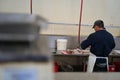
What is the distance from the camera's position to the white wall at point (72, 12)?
12.2 ft

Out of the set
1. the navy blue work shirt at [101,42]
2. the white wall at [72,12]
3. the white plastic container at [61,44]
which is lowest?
the white plastic container at [61,44]

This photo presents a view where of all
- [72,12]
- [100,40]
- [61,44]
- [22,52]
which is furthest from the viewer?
[72,12]

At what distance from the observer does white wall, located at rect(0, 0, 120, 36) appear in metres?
3.73

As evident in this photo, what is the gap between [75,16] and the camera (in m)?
3.88

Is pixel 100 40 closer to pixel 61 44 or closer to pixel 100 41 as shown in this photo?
pixel 100 41

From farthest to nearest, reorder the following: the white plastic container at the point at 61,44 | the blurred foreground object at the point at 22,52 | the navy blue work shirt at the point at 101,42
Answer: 1. the white plastic container at the point at 61,44
2. the navy blue work shirt at the point at 101,42
3. the blurred foreground object at the point at 22,52

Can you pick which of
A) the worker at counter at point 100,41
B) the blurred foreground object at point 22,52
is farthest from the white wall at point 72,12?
the blurred foreground object at point 22,52

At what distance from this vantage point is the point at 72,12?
3.86m

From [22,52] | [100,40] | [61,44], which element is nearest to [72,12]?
[61,44]

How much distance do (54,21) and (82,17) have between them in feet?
1.68

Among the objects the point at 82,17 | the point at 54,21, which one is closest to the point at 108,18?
the point at 82,17

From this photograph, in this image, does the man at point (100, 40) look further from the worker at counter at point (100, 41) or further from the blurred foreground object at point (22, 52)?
the blurred foreground object at point (22, 52)

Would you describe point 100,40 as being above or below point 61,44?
above

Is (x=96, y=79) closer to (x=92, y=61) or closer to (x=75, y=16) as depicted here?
(x=92, y=61)
